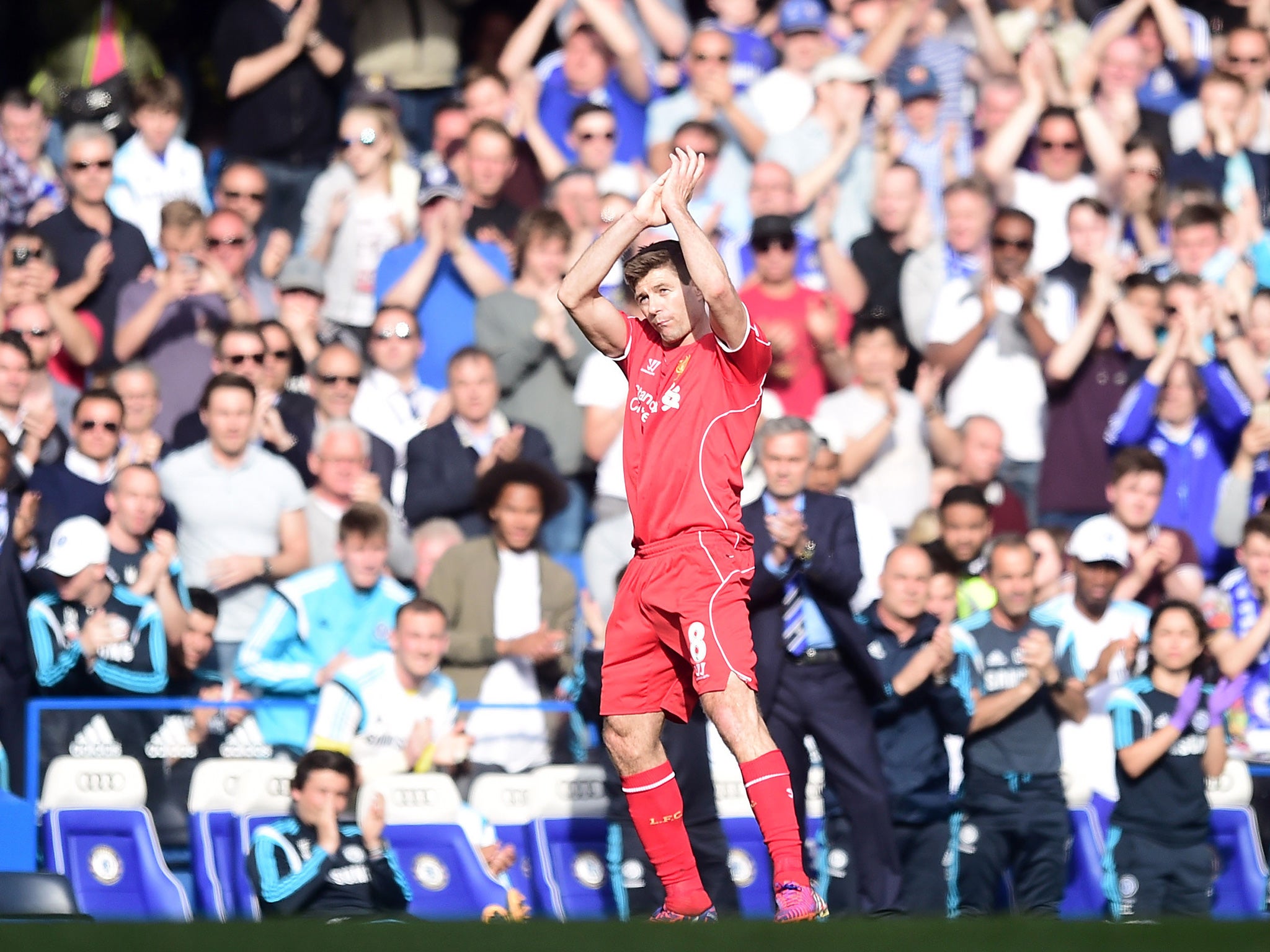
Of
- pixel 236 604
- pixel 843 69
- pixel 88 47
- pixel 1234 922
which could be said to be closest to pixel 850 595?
pixel 236 604

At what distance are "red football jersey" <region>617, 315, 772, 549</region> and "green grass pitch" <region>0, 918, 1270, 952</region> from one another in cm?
185

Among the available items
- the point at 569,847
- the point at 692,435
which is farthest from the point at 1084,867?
the point at 692,435

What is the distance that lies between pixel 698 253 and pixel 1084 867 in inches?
132

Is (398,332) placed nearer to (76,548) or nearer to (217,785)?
(76,548)

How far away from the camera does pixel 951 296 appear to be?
8.73m

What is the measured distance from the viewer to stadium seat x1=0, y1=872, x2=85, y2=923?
4555 mm

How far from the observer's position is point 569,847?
6.81m

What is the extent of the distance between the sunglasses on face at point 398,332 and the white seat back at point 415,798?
2295 millimetres

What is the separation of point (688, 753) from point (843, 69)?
4359 millimetres

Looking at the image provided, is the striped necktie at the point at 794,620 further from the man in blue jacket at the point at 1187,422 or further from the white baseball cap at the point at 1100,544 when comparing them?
the man in blue jacket at the point at 1187,422

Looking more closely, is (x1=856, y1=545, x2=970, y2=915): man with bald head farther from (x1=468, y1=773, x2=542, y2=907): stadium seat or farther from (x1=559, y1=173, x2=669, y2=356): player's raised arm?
(x1=559, y1=173, x2=669, y2=356): player's raised arm

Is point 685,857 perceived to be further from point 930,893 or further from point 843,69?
point 843,69

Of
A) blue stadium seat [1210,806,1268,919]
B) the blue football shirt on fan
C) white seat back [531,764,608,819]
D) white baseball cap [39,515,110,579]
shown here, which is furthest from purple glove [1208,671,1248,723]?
white baseball cap [39,515,110,579]

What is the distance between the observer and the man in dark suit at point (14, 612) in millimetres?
6777
